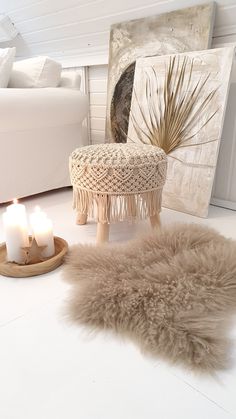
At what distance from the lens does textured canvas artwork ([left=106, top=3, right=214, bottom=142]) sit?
4.59 feet

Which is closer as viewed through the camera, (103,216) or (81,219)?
(103,216)

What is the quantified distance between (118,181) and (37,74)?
0.97 m

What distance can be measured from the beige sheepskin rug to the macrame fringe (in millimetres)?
100

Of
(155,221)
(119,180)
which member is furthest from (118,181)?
(155,221)

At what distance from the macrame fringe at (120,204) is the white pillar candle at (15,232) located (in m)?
0.24

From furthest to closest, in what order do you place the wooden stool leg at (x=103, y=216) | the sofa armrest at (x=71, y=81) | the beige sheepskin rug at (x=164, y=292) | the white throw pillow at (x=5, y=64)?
the sofa armrest at (x=71, y=81) → the white throw pillow at (x=5, y=64) → the wooden stool leg at (x=103, y=216) → the beige sheepskin rug at (x=164, y=292)

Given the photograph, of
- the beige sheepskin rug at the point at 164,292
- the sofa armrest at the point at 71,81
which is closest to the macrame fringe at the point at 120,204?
the beige sheepskin rug at the point at 164,292

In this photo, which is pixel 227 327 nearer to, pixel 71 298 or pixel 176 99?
pixel 71 298

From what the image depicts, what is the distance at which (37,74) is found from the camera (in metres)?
1.70

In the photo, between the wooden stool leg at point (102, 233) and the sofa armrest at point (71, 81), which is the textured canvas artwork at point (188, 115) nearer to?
the sofa armrest at point (71, 81)

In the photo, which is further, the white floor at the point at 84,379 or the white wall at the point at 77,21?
the white wall at the point at 77,21

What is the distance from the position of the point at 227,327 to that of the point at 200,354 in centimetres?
13

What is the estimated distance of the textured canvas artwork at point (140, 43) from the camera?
55.1 inches

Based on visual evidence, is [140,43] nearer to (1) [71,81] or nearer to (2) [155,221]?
(1) [71,81]
